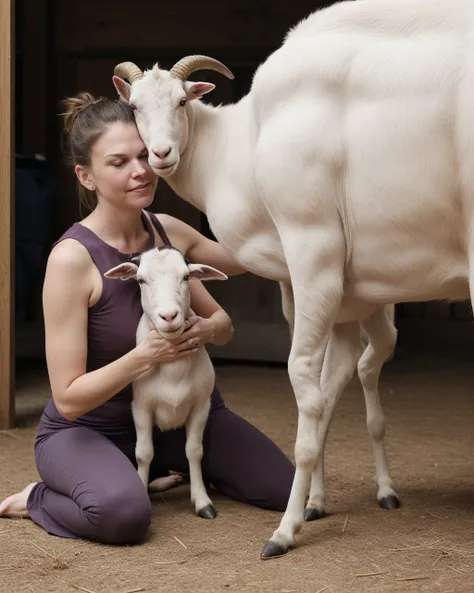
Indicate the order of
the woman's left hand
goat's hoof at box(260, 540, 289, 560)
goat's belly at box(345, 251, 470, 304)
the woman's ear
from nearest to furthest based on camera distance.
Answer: goat's belly at box(345, 251, 470, 304) < goat's hoof at box(260, 540, 289, 560) < the woman's left hand < the woman's ear

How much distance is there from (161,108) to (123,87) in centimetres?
20

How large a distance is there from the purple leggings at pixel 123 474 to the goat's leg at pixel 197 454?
20 centimetres

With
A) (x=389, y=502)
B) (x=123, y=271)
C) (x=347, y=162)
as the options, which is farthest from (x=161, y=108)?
(x=389, y=502)

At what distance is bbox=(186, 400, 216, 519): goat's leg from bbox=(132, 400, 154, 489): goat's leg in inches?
6.1

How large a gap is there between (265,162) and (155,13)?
525 centimetres

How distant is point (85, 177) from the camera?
13.1 feet

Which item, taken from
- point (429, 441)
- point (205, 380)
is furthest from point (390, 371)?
point (205, 380)

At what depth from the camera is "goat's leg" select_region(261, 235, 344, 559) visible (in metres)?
3.47

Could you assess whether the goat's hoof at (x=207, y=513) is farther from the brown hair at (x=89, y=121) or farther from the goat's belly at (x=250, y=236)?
the brown hair at (x=89, y=121)

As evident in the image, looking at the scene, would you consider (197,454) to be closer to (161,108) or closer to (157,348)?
(157,348)

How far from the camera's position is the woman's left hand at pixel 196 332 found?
12.6ft

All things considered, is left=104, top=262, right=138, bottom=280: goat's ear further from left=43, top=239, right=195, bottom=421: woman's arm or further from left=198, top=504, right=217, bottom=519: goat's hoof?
left=198, top=504, right=217, bottom=519: goat's hoof

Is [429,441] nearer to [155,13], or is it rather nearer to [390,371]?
[390,371]

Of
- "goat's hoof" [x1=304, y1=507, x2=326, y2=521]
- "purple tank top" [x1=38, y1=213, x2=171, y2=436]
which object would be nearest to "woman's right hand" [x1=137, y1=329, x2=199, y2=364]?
"purple tank top" [x1=38, y1=213, x2=171, y2=436]
